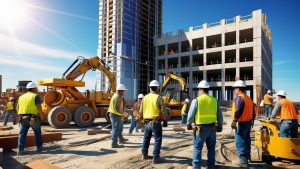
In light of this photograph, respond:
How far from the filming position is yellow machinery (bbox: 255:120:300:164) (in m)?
5.68

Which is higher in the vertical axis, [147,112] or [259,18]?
[259,18]

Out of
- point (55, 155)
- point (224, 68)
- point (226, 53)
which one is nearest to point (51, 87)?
point (55, 155)

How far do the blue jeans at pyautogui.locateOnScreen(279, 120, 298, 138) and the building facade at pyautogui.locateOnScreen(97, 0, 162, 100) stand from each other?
1189 inches

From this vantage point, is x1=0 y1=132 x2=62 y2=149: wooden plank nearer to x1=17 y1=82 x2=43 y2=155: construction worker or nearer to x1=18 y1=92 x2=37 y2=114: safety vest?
x1=17 y1=82 x2=43 y2=155: construction worker

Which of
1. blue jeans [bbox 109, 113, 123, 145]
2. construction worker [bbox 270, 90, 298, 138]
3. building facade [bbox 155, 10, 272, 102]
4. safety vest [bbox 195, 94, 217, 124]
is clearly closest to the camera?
safety vest [bbox 195, 94, 217, 124]

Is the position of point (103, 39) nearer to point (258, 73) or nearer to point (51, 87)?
point (258, 73)

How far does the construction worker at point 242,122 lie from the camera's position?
5668mm

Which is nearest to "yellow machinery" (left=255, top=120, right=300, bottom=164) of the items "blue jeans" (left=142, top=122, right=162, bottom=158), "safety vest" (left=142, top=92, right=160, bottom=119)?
"blue jeans" (left=142, top=122, right=162, bottom=158)

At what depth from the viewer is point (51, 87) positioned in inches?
579

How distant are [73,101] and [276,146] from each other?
10601mm

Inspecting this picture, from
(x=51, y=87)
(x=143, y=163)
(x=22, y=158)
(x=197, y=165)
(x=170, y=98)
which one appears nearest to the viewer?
(x=197, y=165)

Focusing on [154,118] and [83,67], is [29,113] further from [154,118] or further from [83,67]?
[83,67]

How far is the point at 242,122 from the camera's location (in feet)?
19.0

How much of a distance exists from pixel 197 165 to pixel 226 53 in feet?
122
